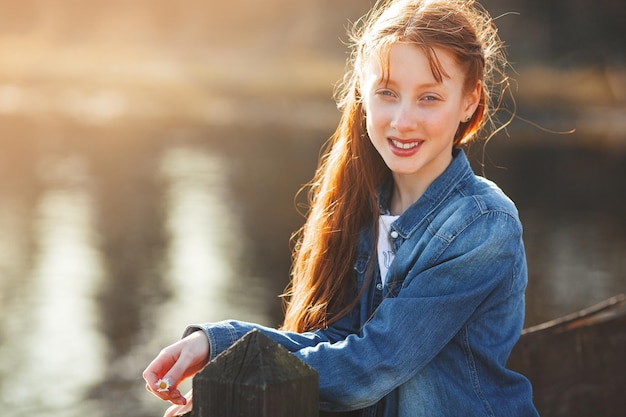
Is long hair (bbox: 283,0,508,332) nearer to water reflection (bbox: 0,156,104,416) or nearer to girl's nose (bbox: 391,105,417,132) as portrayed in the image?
girl's nose (bbox: 391,105,417,132)

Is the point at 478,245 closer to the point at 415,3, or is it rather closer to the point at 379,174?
the point at 379,174

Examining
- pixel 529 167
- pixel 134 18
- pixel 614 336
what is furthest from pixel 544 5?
pixel 614 336

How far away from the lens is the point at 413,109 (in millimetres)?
2451

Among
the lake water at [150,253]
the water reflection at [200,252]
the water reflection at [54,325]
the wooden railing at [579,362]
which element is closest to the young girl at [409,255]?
the wooden railing at [579,362]

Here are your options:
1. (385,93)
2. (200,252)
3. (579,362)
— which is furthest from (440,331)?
(200,252)

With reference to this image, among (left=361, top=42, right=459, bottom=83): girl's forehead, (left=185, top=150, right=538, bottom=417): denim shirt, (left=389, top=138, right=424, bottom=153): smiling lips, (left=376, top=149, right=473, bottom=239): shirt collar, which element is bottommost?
(left=185, top=150, right=538, bottom=417): denim shirt

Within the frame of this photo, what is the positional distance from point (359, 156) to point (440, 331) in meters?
0.61

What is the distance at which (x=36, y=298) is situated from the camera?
39.4ft

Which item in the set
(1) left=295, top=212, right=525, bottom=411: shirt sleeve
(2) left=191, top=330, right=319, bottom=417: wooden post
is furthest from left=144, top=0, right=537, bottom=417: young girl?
(2) left=191, top=330, right=319, bottom=417: wooden post

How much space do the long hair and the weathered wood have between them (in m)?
1.32

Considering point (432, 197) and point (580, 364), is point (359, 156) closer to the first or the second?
point (432, 197)

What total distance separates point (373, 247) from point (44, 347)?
8293 millimetres

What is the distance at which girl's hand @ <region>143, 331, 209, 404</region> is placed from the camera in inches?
87.6

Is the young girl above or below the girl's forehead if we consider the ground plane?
below
